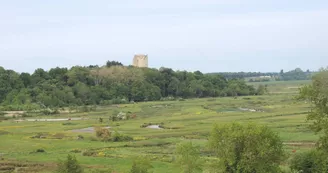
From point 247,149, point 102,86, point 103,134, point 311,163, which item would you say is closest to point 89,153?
point 103,134

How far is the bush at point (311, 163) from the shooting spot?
3497cm

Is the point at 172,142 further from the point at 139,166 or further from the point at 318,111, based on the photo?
the point at 318,111

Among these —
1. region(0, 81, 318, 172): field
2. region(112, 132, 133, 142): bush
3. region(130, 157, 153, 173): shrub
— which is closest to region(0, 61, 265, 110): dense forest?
region(0, 81, 318, 172): field

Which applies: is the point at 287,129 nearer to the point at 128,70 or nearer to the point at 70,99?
the point at 70,99

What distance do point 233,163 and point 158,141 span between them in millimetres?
32244

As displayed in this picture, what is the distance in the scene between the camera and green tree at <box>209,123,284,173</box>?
35.4 metres

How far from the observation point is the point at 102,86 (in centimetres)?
16750

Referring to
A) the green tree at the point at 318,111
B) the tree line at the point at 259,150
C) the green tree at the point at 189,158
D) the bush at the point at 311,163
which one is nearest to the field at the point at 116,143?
the green tree at the point at 318,111

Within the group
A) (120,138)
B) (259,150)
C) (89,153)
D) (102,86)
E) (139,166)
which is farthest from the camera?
(102,86)

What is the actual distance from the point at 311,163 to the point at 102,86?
13566 cm

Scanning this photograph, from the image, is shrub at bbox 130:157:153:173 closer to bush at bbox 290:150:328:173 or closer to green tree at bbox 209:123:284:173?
green tree at bbox 209:123:284:173

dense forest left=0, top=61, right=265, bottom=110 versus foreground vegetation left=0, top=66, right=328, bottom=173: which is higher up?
dense forest left=0, top=61, right=265, bottom=110

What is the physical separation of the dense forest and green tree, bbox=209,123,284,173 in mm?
102758

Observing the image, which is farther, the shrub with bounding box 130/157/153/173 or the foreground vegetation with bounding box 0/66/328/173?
the foreground vegetation with bounding box 0/66/328/173
